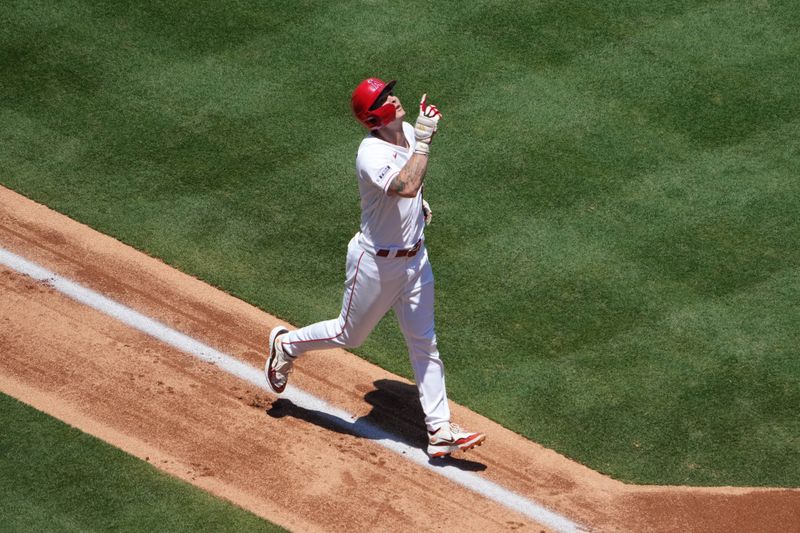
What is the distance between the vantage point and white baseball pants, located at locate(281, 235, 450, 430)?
6.76 metres

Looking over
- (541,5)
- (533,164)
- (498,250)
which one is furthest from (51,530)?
(541,5)

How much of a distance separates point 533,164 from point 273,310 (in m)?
2.55

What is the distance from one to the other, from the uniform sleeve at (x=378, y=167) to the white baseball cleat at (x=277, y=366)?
128cm

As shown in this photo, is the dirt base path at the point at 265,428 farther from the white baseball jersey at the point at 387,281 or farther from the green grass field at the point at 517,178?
the white baseball jersey at the point at 387,281

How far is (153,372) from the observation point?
746 cm

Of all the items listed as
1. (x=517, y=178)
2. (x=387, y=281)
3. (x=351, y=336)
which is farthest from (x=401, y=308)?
(x=517, y=178)

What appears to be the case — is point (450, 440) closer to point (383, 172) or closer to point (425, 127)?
point (383, 172)

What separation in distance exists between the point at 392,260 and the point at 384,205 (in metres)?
0.33

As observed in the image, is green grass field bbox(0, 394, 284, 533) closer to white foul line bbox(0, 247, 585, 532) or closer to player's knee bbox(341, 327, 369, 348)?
white foul line bbox(0, 247, 585, 532)

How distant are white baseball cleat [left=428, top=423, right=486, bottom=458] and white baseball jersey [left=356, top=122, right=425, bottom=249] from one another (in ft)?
3.63

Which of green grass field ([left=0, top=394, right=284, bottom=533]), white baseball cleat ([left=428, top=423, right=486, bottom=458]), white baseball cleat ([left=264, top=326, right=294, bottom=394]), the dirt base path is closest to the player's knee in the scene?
white baseball cleat ([left=264, top=326, right=294, bottom=394])

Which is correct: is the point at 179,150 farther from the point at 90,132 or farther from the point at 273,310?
the point at 273,310

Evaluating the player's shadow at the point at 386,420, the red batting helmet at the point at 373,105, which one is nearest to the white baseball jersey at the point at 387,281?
the red batting helmet at the point at 373,105

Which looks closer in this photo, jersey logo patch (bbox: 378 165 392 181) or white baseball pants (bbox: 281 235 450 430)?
jersey logo patch (bbox: 378 165 392 181)
